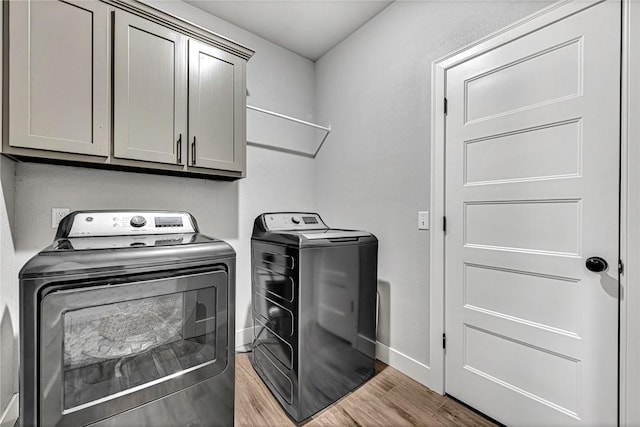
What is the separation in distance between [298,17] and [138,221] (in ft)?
6.36

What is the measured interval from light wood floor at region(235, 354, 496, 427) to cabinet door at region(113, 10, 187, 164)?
1545 millimetres

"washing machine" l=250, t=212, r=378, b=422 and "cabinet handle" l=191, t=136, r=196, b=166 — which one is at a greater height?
"cabinet handle" l=191, t=136, r=196, b=166

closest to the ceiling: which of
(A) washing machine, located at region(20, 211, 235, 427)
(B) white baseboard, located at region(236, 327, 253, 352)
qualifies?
(A) washing machine, located at region(20, 211, 235, 427)

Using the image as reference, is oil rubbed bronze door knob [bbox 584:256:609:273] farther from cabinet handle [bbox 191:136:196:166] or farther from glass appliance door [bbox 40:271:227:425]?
cabinet handle [bbox 191:136:196:166]

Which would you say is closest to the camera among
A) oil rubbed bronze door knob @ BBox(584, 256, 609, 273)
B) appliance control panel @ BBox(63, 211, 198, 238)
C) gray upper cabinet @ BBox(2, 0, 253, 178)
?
oil rubbed bronze door knob @ BBox(584, 256, 609, 273)

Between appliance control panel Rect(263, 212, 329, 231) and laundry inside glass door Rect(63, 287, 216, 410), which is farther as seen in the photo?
appliance control panel Rect(263, 212, 329, 231)

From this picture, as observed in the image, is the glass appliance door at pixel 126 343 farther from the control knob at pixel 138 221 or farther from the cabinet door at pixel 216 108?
the cabinet door at pixel 216 108

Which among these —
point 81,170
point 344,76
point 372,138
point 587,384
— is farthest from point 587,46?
point 81,170

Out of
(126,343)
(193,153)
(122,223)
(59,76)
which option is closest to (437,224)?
(193,153)

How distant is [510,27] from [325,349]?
203 cm

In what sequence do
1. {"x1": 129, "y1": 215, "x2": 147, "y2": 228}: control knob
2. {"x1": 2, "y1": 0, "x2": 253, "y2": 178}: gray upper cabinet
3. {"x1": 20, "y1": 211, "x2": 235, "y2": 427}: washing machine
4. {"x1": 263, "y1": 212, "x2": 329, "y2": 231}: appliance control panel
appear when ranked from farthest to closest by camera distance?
{"x1": 263, "y1": 212, "x2": 329, "y2": 231}: appliance control panel → {"x1": 129, "y1": 215, "x2": 147, "y2": 228}: control knob → {"x1": 2, "y1": 0, "x2": 253, "y2": 178}: gray upper cabinet → {"x1": 20, "y1": 211, "x2": 235, "y2": 427}: washing machine

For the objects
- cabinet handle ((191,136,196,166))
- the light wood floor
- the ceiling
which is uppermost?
the ceiling

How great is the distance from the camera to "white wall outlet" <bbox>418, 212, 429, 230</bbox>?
1.85 meters

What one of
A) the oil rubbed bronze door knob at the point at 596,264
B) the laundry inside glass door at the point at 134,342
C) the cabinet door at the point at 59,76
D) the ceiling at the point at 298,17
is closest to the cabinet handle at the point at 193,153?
the cabinet door at the point at 59,76
